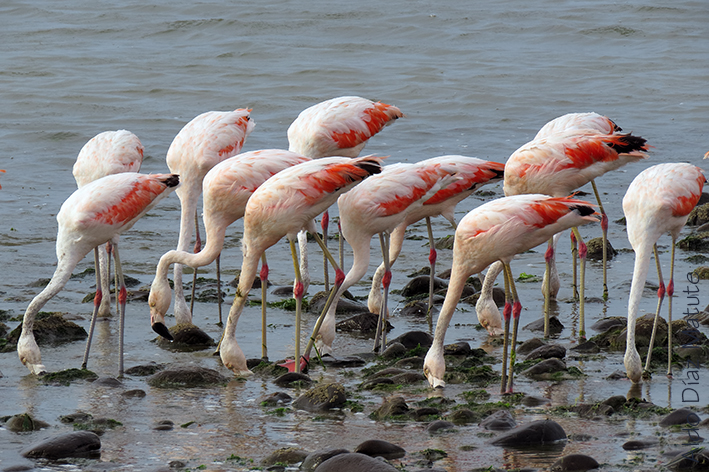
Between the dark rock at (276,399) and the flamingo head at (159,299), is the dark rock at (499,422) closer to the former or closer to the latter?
the dark rock at (276,399)

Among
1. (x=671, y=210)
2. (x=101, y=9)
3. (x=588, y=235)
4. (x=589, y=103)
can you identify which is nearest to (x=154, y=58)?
(x=101, y=9)

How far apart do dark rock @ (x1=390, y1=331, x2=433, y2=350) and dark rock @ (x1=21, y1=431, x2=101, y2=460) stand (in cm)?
283

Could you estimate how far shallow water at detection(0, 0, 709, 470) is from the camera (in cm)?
595

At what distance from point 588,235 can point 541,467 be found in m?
6.51

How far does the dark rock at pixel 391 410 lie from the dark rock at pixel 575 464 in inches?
47.8

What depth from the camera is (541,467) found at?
16.4 ft

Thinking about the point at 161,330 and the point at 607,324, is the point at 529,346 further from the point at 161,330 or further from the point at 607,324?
the point at 161,330

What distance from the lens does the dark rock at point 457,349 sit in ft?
24.0

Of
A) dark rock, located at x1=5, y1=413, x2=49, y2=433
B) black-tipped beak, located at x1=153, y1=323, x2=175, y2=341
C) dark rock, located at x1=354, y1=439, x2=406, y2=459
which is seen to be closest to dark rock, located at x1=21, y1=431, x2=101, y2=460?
dark rock, located at x1=5, y1=413, x2=49, y2=433

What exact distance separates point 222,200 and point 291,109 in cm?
1155

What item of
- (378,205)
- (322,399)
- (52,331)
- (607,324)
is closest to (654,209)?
(607,324)

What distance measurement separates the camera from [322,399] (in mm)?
6098

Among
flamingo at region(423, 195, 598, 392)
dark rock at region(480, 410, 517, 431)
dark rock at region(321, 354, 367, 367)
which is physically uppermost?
flamingo at region(423, 195, 598, 392)

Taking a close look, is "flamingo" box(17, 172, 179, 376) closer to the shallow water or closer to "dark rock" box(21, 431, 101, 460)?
the shallow water
